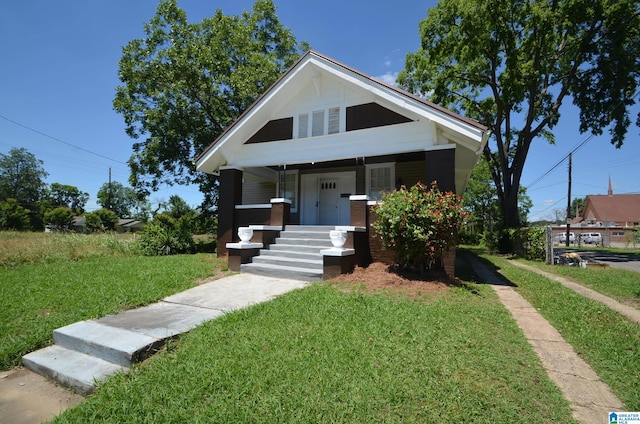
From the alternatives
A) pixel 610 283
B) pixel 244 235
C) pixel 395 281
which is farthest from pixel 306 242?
pixel 610 283

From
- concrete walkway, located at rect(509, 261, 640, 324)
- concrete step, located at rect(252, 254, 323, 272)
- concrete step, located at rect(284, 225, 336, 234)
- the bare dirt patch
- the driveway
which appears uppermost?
concrete step, located at rect(284, 225, 336, 234)

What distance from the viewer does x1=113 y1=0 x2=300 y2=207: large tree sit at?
52.7ft

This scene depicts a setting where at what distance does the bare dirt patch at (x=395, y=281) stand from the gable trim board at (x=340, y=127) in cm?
341

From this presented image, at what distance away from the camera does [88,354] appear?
11.5 ft

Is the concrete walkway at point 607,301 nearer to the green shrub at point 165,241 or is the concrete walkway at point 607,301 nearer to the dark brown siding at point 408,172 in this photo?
the dark brown siding at point 408,172

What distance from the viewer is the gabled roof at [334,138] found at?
7.69 meters

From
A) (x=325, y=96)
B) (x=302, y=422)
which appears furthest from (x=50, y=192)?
(x=302, y=422)

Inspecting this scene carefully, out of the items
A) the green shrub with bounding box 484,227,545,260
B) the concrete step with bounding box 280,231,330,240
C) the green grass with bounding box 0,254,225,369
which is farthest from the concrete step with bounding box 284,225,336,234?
the green shrub with bounding box 484,227,545,260

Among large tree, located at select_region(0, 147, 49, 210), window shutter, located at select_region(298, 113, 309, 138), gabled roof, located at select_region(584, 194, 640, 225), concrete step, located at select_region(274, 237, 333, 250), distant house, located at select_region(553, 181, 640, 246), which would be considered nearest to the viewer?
concrete step, located at select_region(274, 237, 333, 250)

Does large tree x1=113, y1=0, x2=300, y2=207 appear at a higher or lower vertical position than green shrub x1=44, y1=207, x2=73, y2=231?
higher

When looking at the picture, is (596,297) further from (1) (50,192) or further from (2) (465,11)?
(1) (50,192)

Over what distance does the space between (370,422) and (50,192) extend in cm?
10070

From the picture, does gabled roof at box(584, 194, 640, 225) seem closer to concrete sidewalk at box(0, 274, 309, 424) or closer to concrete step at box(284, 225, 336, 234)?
concrete step at box(284, 225, 336, 234)

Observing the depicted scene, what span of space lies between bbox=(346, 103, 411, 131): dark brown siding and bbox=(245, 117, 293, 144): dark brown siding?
2217 millimetres
